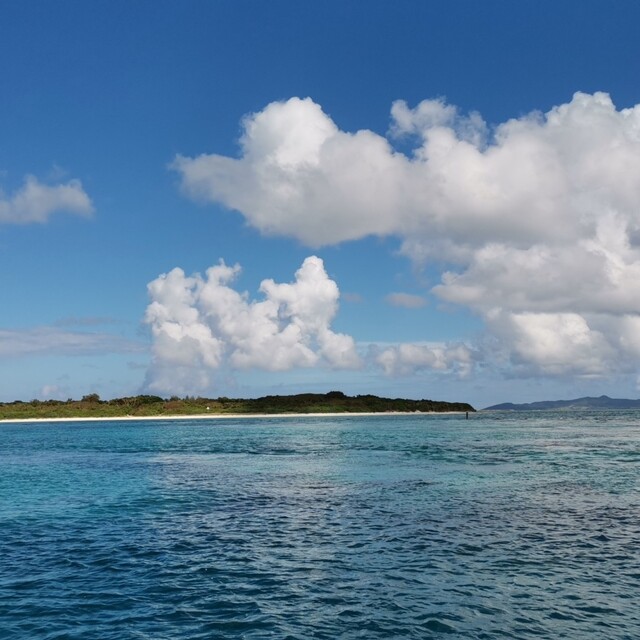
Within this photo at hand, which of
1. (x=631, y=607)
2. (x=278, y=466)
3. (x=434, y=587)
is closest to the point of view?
(x=631, y=607)

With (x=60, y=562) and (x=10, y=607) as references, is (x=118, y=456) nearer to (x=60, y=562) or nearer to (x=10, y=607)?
(x=60, y=562)

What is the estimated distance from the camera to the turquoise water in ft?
66.6

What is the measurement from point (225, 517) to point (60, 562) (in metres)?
12.3

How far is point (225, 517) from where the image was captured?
39.2 m

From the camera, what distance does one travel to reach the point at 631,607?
21.2 metres

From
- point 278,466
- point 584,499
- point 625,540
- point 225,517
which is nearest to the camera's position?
point 625,540

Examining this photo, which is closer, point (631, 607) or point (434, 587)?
point (631, 607)

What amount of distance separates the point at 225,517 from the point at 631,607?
24845mm

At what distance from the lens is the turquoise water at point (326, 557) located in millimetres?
20297

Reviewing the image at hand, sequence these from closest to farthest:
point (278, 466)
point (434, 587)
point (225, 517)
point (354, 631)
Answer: point (354, 631) → point (434, 587) → point (225, 517) → point (278, 466)

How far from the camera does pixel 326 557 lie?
28422 millimetres

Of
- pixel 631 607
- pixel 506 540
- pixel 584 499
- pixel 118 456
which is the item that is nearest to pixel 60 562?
pixel 506 540

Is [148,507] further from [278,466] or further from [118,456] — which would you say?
[118,456]

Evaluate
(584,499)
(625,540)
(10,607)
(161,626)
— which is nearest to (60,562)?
(10,607)
